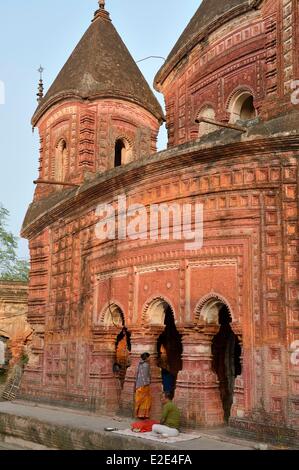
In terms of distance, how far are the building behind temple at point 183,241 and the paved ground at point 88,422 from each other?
10.5 inches

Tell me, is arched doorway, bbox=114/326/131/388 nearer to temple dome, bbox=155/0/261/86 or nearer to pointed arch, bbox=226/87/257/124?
pointed arch, bbox=226/87/257/124

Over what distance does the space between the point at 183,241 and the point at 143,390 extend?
7.21 feet

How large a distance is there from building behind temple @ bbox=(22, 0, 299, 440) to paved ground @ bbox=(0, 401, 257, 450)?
0.87 feet

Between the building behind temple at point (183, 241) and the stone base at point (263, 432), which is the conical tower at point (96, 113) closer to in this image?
the building behind temple at point (183, 241)

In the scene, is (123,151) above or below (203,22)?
below

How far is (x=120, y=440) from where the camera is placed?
7199 mm

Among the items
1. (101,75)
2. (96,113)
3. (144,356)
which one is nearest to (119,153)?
(96,113)

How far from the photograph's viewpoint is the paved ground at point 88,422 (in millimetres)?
6785

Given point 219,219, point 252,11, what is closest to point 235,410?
point 219,219

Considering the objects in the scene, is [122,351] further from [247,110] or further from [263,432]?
[247,110]

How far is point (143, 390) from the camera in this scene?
27.3ft

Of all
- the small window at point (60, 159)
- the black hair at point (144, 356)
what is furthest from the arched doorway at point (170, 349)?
the small window at point (60, 159)

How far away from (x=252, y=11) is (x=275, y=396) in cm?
649

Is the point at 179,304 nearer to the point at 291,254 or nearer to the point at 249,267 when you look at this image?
the point at 249,267
